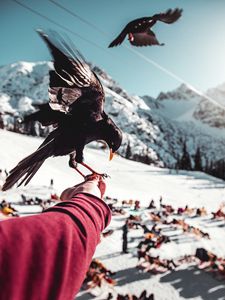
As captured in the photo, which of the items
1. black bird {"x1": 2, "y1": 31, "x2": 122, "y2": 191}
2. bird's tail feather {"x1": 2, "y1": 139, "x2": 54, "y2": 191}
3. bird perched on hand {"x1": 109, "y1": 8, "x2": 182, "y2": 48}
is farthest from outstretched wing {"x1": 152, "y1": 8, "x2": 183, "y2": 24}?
bird's tail feather {"x1": 2, "y1": 139, "x2": 54, "y2": 191}

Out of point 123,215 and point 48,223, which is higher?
point 48,223

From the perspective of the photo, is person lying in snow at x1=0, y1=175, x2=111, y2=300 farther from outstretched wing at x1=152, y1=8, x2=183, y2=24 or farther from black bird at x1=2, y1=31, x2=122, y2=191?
outstretched wing at x1=152, y1=8, x2=183, y2=24

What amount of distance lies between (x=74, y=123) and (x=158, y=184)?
36.1 m

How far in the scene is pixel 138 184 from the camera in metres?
35.2

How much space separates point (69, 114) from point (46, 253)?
1438 mm

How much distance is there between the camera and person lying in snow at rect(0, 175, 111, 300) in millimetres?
763

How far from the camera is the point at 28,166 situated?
1989mm

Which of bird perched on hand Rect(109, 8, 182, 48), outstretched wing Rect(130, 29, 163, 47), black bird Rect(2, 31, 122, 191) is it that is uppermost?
outstretched wing Rect(130, 29, 163, 47)

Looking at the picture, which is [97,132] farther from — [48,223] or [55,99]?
[48,223]

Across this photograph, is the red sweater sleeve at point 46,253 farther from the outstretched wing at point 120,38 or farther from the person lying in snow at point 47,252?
the outstretched wing at point 120,38

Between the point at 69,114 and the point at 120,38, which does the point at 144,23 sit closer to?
→ the point at 120,38

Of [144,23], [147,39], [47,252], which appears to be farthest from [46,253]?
[147,39]

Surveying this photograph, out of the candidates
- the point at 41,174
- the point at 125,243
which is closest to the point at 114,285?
the point at 125,243

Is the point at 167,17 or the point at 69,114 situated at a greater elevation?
the point at 167,17
